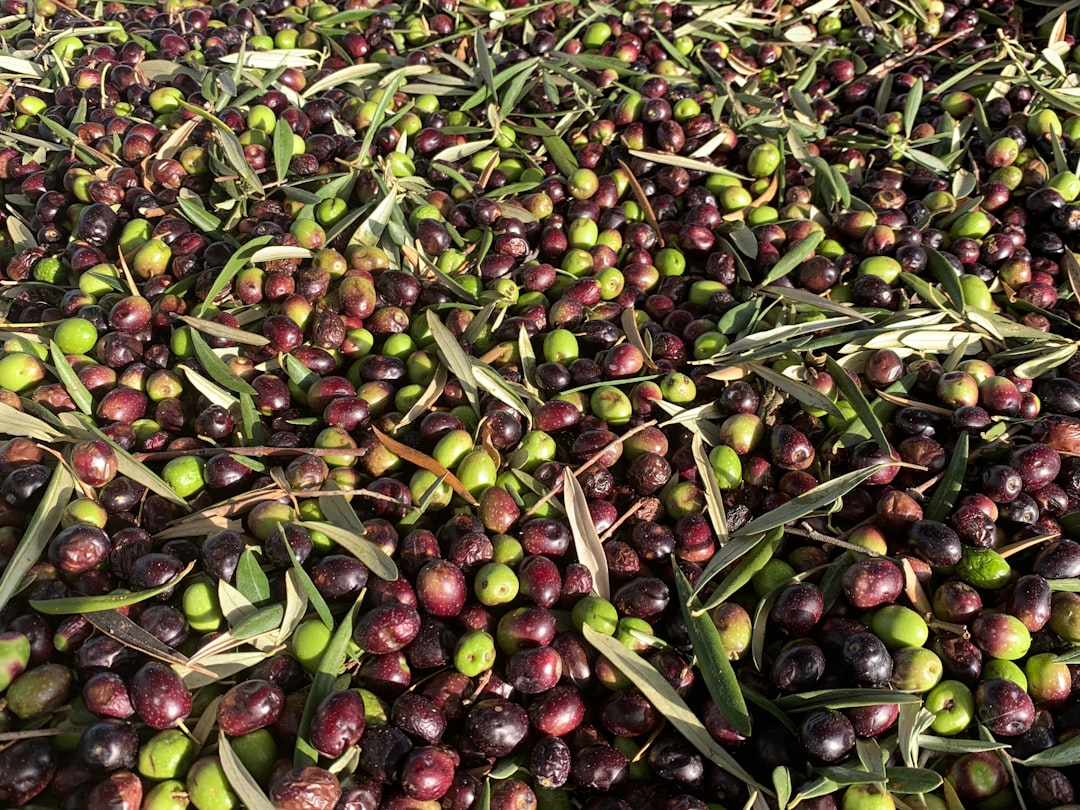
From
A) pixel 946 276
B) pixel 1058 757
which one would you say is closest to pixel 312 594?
pixel 1058 757

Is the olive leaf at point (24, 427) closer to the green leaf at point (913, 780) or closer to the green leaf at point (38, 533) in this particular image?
the green leaf at point (38, 533)

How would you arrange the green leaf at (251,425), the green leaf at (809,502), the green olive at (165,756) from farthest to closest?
1. the green leaf at (251,425)
2. the green leaf at (809,502)
3. the green olive at (165,756)

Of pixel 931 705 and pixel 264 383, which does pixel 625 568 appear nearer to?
pixel 931 705

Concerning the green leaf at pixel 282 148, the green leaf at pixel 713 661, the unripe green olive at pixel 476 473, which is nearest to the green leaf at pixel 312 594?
the unripe green olive at pixel 476 473

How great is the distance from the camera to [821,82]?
14.5ft

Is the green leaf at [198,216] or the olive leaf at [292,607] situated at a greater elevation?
the green leaf at [198,216]

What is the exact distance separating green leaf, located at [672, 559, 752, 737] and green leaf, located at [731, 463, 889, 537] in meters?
0.28

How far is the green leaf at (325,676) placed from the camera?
1.84 meters

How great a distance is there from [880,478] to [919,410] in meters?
0.34

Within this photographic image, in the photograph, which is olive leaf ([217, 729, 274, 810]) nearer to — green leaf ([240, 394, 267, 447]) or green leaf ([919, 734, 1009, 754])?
green leaf ([240, 394, 267, 447])

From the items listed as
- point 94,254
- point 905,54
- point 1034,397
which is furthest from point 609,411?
point 905,54

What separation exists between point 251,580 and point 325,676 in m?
0.36

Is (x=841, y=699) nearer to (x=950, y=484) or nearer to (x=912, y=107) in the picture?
(x=950, y=484)

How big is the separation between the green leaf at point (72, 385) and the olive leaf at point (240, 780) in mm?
1368
